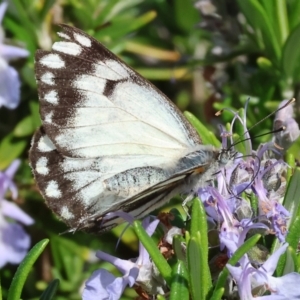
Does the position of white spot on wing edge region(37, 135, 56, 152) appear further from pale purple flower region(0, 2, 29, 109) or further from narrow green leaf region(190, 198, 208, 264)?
narrow green leaf region(190, 198, 208, 264)

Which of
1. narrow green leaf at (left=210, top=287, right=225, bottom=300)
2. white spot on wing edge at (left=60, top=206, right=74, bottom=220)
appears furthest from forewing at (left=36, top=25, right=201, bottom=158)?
narrow green leaf at (left=210, top=287, right=225, bottom=300)

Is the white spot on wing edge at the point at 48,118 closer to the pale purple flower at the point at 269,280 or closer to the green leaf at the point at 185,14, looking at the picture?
the pale purple flower at the point at 269,280

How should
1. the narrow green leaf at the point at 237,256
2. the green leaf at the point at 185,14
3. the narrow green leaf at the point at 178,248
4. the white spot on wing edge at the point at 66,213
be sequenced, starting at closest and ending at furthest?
1. the narrow green leaf at the point at 237,256
2. the narrow green leaf at the point at 178,248
3. the white spot on wing edge at the point at 66,213
4. the green leaf at the point at 185,14

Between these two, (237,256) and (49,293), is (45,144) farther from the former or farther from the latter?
(237,256)

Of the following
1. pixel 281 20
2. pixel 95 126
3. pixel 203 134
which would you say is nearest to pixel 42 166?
pixel 95 126

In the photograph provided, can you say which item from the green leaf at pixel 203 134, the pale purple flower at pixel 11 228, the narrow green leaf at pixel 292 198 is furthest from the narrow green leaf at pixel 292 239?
the pale purple flower at pixel 11 228

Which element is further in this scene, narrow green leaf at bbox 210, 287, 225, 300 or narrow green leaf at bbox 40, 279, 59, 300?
narrow green leaf at bbox 40, 279, 59, 300

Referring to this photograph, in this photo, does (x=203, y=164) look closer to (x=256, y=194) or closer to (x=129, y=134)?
(x=256, y=194)
